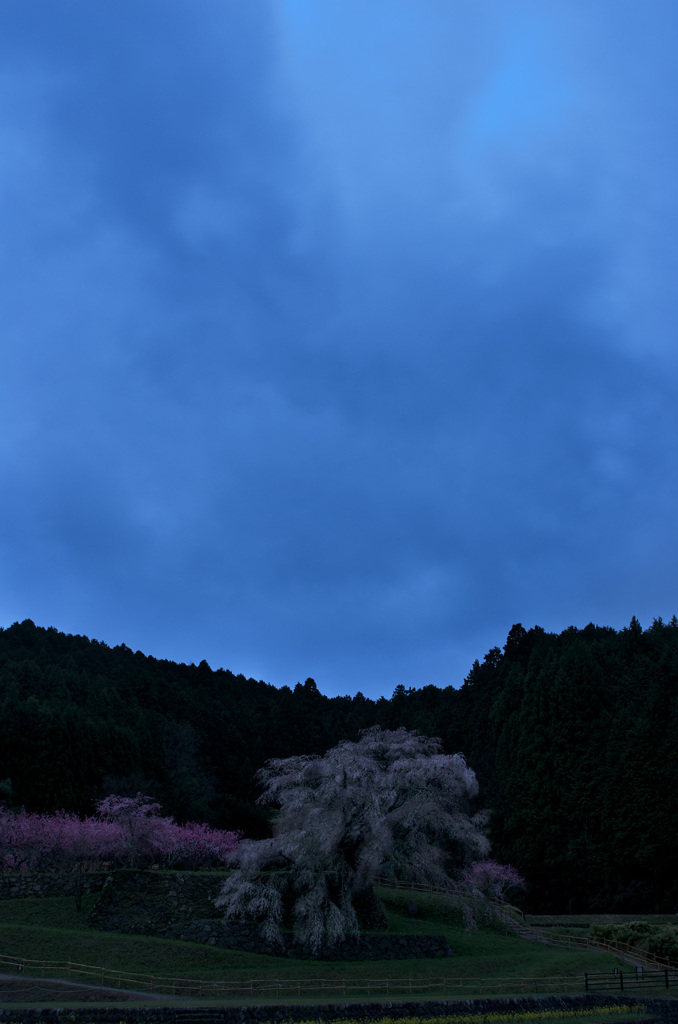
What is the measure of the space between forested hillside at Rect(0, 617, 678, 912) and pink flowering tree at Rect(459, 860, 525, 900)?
154 inches

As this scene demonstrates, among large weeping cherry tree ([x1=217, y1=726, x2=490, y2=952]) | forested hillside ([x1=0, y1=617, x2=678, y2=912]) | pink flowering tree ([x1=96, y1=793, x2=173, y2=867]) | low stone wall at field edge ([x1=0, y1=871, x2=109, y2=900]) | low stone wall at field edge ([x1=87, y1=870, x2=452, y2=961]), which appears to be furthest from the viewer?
forested hillside ([x1=0, y1=617, x2=678, y2=912])

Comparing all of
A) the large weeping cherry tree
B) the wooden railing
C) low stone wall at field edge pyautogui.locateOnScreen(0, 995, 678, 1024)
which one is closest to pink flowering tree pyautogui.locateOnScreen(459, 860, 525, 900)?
the large weeping cherry tree

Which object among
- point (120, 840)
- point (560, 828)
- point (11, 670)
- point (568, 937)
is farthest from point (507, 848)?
point (11, 670)

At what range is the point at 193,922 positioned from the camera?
33.9m

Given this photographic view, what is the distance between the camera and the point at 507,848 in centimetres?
6725

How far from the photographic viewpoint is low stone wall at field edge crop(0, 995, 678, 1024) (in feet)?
78.5

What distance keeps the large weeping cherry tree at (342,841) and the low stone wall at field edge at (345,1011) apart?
532cm

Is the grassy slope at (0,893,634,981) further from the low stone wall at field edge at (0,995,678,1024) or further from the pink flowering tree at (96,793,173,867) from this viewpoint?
the pink flowering tree at (96,793,173,867)

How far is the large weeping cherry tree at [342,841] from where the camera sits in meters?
32.7

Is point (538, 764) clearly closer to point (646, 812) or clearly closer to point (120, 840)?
point (646, 812)

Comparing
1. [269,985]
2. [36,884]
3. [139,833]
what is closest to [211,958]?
[269,985]

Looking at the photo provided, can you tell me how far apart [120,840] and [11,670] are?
1852 inches

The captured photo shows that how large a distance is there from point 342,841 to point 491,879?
949 inches

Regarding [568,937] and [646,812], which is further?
[646,812]
